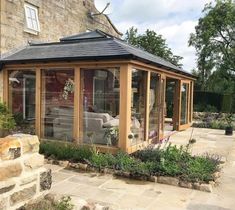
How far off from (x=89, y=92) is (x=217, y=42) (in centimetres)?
1883

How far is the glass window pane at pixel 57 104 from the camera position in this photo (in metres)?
8.19

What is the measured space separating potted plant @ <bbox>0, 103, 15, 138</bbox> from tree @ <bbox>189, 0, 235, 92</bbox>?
18286 millimetres

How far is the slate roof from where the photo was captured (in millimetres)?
7446

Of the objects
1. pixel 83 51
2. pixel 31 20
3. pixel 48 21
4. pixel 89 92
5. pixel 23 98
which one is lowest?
pixel 23 98

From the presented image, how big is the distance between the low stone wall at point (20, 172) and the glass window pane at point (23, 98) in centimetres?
493

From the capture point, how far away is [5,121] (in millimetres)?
8508

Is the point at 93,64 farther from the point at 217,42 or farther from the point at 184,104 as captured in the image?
the point at 217,42

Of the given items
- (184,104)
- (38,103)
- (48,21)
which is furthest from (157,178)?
(48,21)

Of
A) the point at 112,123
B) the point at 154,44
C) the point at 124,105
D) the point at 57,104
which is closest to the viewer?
the point at 124,105

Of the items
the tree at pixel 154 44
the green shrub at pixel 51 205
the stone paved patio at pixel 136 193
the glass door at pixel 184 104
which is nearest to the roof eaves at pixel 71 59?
the stone paved patio at pixel 136 193

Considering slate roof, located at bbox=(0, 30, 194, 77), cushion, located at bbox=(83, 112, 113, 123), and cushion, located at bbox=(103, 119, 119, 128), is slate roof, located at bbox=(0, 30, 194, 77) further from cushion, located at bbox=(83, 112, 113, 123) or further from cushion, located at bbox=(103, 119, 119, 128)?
cushion, located at bbox=(103, 119, 119, 128)

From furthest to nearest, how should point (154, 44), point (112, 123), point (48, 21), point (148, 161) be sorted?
point (154, 44)
point (48, 21)
point (112, 123)
point (148, 161)

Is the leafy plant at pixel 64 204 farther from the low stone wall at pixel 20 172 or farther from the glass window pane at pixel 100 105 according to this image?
the glass window pane at pixel 100 105

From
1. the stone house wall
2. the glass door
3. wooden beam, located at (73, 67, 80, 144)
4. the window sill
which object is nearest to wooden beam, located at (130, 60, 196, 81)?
the glass door
